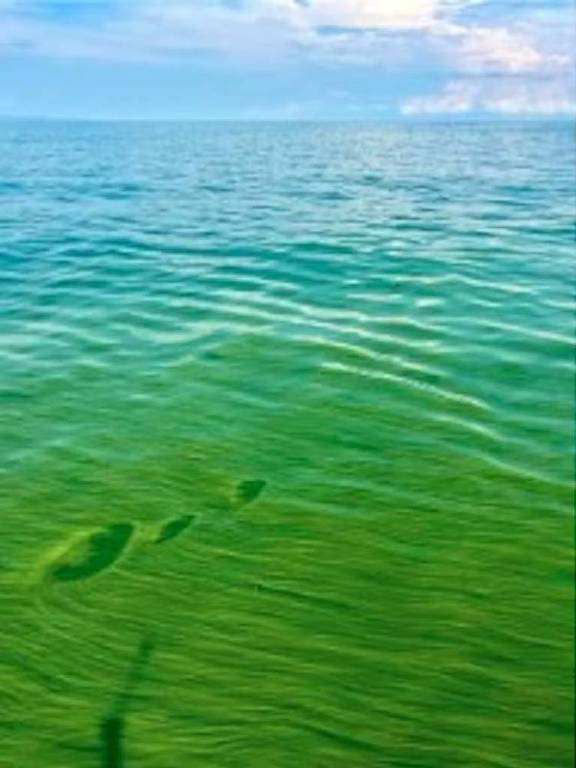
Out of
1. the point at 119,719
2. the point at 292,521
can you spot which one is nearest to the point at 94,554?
the point at 292,521

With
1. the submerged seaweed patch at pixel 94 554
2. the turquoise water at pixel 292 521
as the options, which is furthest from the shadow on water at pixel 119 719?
the submerged seaweed patch at pixel 94 554

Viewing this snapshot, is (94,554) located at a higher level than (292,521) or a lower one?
lower

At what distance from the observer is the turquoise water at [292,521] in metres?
4.74

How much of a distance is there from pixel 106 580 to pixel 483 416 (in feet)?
11.9

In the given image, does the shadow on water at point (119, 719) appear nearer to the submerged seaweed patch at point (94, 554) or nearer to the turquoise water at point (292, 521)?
the turquoise water at point (292, 521)

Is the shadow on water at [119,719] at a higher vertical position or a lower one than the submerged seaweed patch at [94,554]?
lower

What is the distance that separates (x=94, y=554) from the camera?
6547mm

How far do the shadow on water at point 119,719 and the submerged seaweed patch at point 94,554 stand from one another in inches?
40.1

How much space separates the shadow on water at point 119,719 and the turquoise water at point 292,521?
13 millimetres

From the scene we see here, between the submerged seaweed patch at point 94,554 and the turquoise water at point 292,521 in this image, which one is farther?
the submerged seaweed patch at point 94,554

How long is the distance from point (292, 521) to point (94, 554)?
1.45 m

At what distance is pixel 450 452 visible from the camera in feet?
24.1

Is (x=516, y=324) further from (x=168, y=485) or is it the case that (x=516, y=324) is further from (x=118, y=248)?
(x=118, y=248)

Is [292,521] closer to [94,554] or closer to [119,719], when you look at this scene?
[94,554]
